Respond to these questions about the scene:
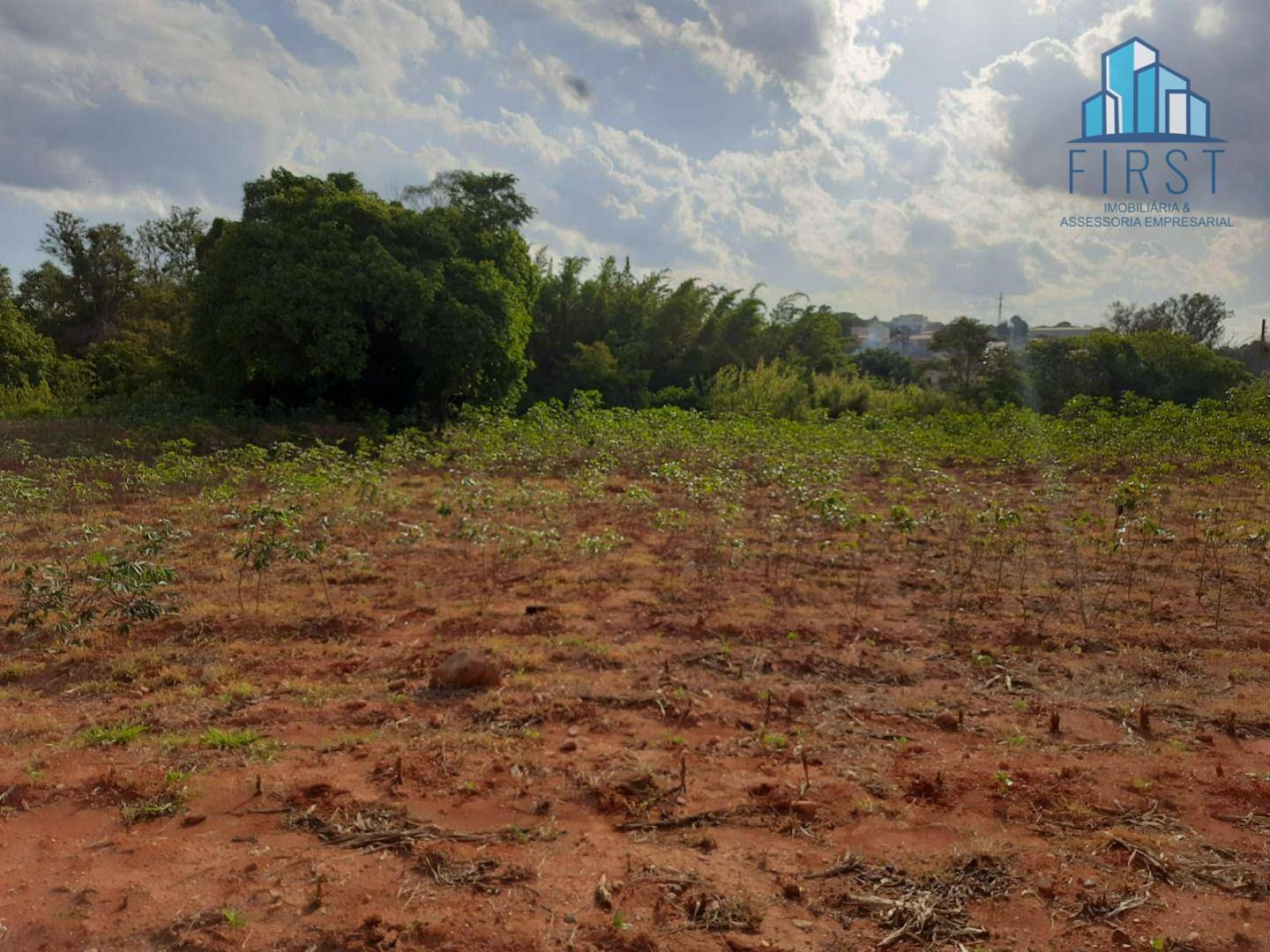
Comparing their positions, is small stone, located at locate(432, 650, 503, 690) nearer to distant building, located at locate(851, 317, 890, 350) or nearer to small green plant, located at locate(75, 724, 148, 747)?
small green plant, located at locate(75, 724, 148, 747)

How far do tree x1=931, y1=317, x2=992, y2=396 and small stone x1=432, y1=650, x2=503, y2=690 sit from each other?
1906cm

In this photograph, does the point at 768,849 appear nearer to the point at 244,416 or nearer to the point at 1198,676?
the point at 1198,676

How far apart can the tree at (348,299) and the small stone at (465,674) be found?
975 centimetres

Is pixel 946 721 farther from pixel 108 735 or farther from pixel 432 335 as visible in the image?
pixel 432 335

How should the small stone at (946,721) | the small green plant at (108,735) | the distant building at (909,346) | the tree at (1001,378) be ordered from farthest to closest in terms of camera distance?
the distant building at (909,346) → the tree at (1001,378) → the small stone at (946,721) → the small green plant at (108,735)

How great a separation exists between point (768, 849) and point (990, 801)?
3.10 feet

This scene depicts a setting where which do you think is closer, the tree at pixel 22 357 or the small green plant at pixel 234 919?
the small green plant at pixel 234 919

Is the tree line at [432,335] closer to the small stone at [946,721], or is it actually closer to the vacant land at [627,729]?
the vacant land at [627,729]

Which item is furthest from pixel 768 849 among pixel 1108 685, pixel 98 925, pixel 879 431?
pixel 879 431

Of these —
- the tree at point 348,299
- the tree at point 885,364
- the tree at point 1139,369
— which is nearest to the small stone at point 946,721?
the tree at point 348,299

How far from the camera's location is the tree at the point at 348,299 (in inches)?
522

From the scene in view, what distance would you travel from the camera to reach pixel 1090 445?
1297 centimetres

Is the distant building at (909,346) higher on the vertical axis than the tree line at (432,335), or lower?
higher

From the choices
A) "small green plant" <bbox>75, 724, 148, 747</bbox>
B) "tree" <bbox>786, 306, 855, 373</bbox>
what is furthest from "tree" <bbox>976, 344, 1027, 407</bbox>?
"small green plant" <bbox>75, 724, 148, 747</bbox>
